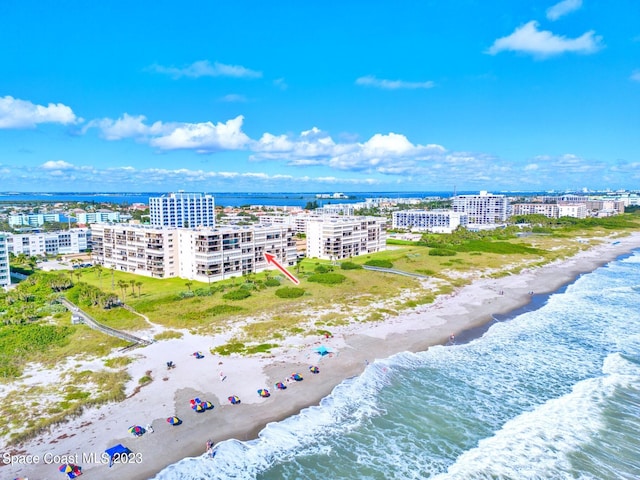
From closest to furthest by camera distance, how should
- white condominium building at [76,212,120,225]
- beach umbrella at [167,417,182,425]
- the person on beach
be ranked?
the person on beach → beach umbrella at [167,417,182,425] → white condominium building at [76,212,120,225]

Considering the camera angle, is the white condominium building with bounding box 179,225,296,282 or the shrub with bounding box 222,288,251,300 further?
the white condominium building with bounding box 179,225,296,282

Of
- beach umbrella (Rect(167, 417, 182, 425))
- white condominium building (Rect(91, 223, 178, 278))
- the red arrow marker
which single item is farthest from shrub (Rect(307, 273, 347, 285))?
beach umbrella (Rect(167, 417, 182, 425))

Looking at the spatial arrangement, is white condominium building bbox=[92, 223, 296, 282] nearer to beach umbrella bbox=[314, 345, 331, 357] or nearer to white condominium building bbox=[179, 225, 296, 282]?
white condominium building bbox=[179, 225, 296, 282]

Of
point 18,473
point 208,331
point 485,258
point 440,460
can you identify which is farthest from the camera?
point 485,258

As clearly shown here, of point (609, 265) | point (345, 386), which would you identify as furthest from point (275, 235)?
point (609, 265)

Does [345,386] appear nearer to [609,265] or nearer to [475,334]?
[475,334]
